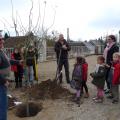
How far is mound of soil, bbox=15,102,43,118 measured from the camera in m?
8.93

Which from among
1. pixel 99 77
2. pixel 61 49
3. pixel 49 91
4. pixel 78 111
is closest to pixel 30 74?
pixel 61 49

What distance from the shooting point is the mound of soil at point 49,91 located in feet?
32.9

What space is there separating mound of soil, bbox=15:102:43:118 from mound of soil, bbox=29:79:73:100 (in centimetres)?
65

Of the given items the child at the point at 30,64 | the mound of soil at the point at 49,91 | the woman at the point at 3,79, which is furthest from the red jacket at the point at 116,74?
the child at the point at 30,64

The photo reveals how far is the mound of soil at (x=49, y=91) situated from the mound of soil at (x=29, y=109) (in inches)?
25.7

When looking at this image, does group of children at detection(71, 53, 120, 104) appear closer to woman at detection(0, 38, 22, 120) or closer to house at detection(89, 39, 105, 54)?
woman at detection(0, 38, 22, 120)

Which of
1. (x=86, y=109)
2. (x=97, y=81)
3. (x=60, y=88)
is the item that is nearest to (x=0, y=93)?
(x=86, y=109)

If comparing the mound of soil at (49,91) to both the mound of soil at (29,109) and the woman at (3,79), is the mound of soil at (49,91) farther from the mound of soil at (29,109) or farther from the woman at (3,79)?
A: the woman at (3,79)

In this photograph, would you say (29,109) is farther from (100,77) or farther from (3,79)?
(3,79)

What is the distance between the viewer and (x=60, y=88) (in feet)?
34.6

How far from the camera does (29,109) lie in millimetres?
9203

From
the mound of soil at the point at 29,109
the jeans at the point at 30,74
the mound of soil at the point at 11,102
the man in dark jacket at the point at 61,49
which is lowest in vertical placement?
the mound of soil at the point at 29,109

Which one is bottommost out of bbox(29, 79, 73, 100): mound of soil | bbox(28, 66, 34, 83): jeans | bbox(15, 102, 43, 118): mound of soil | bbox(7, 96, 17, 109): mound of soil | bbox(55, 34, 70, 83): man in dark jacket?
bbox(15, 102, 43, 118): mound of soil

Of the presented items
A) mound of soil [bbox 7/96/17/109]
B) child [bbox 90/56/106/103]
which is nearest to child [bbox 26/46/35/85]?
mound of soil [bbox 7/96/17/109]
